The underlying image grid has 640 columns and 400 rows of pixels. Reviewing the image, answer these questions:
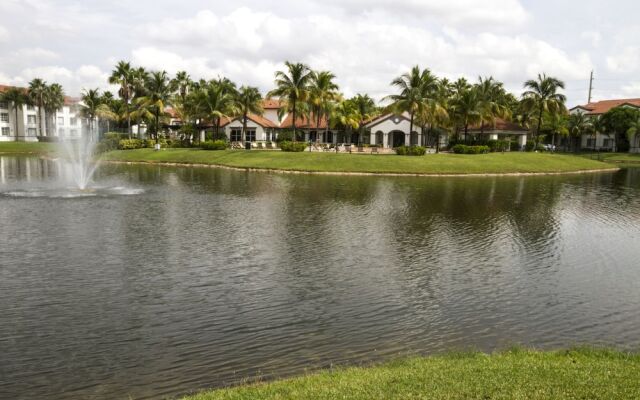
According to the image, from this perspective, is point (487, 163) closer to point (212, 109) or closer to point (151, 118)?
point (212, 109)

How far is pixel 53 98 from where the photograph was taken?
12244 centimetres

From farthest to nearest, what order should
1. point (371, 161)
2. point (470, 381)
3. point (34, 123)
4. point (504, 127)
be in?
1. point (34, 123)
2. point (504, 127)
3. point (371, 161)
4. point (470, 381)

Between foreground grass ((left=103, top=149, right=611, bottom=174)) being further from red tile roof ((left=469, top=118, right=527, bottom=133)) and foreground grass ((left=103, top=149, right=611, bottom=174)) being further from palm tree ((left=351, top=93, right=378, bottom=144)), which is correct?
palm tree ((left=351, top=93, right=378, bottom=144))

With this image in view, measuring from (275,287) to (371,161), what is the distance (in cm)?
5033

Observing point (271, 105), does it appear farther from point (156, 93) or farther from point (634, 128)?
point (634, 128)

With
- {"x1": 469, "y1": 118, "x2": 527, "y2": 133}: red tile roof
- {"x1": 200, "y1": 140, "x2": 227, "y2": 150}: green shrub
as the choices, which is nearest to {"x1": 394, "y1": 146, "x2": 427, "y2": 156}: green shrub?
{"x1": 200, "y1": 140, "x2": 227, "y2": 150}: green shrub

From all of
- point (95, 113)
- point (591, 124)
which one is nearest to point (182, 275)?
point (95, 113)

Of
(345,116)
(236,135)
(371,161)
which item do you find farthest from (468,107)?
(236,135)

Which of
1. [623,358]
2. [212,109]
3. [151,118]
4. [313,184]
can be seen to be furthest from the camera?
[151,118]

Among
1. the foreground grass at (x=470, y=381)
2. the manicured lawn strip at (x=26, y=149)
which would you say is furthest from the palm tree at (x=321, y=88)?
the foreground grass at (x=470, y=381)

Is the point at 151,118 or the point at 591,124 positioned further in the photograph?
the point at 591,124

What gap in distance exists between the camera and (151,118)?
9469 cm

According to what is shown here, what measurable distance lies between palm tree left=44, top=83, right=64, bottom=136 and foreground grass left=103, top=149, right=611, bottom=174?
5330 centimetres

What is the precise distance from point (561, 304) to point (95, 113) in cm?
11025
